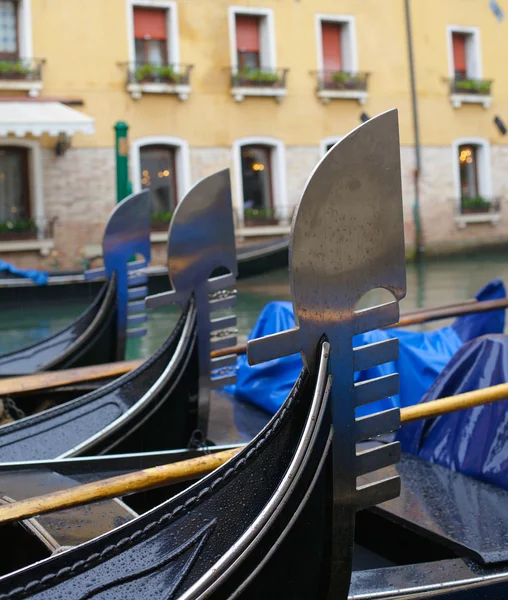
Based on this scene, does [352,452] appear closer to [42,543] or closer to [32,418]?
[42,543]

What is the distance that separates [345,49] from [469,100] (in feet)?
5.57

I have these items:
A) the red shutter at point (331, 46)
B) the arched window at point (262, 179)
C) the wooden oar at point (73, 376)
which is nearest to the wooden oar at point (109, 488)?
the wooden oar at point (73, 376)

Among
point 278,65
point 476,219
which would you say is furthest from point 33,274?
point 476,219

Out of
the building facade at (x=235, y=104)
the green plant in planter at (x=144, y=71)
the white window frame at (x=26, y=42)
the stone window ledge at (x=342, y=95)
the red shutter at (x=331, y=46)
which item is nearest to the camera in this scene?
the white window frame at (x=26, y=42)

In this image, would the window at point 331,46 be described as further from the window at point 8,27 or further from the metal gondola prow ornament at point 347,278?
the metal gondola prow ornament at point 347,278

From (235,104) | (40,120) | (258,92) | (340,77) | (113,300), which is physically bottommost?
(113,300)

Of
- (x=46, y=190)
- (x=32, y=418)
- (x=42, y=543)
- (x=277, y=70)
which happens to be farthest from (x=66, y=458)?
(x=277, y=70)

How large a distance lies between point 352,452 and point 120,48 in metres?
7.72

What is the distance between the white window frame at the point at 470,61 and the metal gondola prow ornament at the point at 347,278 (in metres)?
9.39

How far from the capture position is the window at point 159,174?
8.43 m

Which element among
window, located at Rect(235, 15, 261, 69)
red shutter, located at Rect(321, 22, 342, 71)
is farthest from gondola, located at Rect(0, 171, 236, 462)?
red shutter, located at Rect(321, 22, 342, 71)

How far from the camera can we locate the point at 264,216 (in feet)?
28.3

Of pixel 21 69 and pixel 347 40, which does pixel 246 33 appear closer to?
pixel 347 40

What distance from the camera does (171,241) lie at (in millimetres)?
1674
